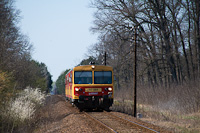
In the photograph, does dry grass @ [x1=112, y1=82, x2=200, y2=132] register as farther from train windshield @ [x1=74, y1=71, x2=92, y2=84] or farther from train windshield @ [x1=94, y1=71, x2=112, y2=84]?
train windshield @ [x1=74, y1=71, x2=92, y2=84]

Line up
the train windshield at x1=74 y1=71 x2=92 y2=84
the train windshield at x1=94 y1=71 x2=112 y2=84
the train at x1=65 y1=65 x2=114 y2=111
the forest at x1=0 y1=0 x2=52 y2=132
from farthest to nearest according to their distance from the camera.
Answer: the train windshield at x1=94 y1=71 x2=112 y2=84, the train windshield at x1=74 y1=71 x2=92 y2=84, the train at x1=65 y1=65 x2=114 y2=111, the forest at x1=0 y1=0 x2=52 y2=132

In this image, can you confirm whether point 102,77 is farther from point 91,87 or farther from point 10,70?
point 10,70

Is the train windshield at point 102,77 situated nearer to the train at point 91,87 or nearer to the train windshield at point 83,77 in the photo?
the train at point 91,87

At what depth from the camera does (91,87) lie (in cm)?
1733

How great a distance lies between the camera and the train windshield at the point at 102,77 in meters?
17.7

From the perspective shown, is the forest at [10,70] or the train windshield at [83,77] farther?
the train windshield at [83,77]

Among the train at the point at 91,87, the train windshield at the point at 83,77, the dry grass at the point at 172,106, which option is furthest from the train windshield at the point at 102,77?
the dry grass at the point at 172,106

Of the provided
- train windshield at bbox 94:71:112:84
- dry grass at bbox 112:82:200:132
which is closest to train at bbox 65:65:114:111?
train windshield at bbox 94:71:112:84

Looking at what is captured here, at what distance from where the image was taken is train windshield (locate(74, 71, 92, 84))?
17391mm

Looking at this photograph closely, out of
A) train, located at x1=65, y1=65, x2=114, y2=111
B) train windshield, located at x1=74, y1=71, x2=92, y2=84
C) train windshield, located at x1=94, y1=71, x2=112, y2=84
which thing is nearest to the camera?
train, located at x1=65, y1=65, x2=114, y2=111

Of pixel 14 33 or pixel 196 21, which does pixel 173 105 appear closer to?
pixel 196 21

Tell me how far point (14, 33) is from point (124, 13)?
481 inches

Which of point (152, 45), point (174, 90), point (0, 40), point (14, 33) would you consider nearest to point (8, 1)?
point (14, 33)

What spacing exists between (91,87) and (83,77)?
817 mm
